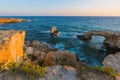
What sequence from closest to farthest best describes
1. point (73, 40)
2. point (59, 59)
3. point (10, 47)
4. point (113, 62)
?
point (10, 47) → point (59, 59) → point (113, 62) → point (73, 40)

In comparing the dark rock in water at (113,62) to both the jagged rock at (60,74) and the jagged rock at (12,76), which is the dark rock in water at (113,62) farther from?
the jagged rock at (12,76)

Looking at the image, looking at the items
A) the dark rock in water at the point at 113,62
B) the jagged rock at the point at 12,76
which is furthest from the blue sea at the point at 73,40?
the jagged rock at the point at 12,76

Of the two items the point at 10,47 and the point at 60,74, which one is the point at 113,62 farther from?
the point at 60,74

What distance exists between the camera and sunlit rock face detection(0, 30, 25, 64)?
10.1 metres

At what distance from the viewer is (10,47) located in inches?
426

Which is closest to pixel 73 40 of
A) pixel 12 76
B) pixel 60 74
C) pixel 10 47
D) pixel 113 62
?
pixel 113 62

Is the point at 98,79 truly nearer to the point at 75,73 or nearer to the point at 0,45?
the point at 75,73

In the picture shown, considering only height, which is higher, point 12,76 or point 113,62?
point 12,76

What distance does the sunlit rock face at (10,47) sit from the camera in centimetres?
1011

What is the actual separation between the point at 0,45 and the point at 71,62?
5325 mm

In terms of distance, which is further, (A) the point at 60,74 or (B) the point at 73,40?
(B) the point at 73,40

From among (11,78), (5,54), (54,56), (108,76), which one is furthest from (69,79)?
(54,56)

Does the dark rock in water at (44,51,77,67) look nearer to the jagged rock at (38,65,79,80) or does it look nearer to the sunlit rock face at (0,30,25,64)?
the sunlit rock face at (0,30,25,64)

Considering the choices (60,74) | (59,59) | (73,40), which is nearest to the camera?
(60,74)
